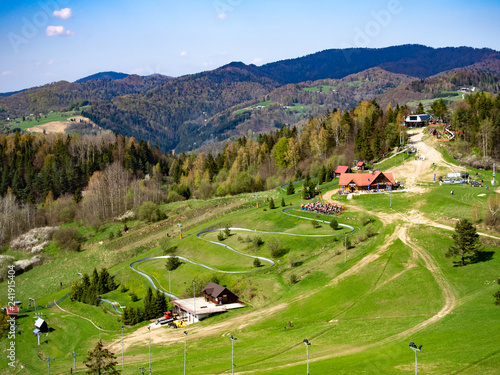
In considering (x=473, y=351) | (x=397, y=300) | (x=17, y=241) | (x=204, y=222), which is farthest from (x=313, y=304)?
(x=17, y=241)

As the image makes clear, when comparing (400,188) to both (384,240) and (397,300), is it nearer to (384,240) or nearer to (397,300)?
(384,240)

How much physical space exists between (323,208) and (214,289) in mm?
31461

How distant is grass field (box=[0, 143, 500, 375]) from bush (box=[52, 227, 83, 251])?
8788mm

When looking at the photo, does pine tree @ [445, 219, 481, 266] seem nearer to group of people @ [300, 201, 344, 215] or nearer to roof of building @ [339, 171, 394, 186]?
group of people @ [300, 201, 344, 215]

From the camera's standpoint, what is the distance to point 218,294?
2426 inches

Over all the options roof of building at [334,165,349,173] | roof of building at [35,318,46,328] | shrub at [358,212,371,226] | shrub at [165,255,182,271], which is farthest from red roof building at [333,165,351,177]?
roof of building at [35,318,46,328]

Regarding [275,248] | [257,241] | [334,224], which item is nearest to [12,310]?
[257,241]

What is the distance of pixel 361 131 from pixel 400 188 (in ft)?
106

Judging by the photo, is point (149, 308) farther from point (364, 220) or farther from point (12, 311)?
point (364, 220)

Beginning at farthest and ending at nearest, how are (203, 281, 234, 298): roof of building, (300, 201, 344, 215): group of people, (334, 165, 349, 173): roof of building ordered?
(334, 165, 349, 173): roof of building → (300, 201, 344, 215): group of people → (203, 281, 234, 298): roof of building

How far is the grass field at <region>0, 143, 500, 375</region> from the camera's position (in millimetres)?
41094

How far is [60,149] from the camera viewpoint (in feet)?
511

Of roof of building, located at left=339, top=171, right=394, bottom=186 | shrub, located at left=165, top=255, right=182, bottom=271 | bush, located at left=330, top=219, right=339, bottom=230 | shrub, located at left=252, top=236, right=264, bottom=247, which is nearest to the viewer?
bush, located at left=330, top=219, right=339, bottom=230

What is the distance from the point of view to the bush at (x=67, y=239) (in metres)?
105
